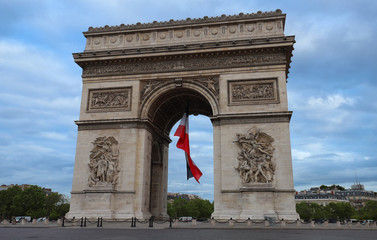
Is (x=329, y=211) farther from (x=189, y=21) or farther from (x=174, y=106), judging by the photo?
(x=189, y=21)

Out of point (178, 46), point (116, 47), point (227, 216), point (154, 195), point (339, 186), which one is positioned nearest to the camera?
point (227, 216)

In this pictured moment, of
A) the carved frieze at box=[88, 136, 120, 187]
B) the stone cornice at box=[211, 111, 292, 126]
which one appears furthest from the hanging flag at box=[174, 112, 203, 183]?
the carved frieze at box=[88, 136, 120, 187]

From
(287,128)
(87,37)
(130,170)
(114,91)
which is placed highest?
(87,37)

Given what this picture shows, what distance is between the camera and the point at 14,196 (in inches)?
2413

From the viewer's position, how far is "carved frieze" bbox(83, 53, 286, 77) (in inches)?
952

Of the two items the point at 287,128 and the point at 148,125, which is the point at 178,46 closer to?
the point at 148,125

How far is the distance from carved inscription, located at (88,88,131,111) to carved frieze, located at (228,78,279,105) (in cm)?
762

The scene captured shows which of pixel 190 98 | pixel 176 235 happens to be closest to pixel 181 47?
pixel 190 98

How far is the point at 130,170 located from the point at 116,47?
380 inches

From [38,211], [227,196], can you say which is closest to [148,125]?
[227,196]

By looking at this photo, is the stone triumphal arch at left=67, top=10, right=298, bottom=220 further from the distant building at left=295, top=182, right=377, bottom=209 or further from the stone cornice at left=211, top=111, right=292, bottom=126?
the distant building at left=295, top=182, right=377, bottom=209

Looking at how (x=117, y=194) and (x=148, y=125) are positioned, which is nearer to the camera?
(x=117, y=194)

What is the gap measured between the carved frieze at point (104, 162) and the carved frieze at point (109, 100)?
2.41 m

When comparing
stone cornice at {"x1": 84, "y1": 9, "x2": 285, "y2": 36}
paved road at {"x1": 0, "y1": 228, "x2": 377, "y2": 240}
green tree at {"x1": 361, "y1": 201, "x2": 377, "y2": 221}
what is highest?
stone cornice at {"x1": 84, "y1": 9, "x2": 285, "y2": 36}
